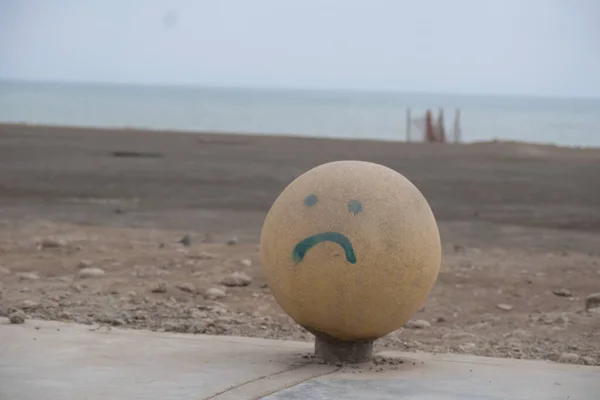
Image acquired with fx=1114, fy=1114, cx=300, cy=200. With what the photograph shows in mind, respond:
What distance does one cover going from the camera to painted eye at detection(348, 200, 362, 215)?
6820 mm

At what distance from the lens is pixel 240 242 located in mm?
14305

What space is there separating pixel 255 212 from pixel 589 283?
7532 mm

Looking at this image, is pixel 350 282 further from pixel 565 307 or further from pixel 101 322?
pixel 565 307

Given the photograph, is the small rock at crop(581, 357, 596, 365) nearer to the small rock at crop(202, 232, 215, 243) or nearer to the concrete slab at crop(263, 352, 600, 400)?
the concrete slab at crop(263, 352, 600, 400)

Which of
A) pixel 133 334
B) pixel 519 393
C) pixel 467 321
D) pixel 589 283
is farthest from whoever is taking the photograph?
pixel 589 283

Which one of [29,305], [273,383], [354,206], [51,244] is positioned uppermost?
[354,206]

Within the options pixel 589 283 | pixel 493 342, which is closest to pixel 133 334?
pixel 493 342

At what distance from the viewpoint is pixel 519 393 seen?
6.33 meters

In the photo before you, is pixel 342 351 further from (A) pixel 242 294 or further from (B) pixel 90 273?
(B) pixel 90 273

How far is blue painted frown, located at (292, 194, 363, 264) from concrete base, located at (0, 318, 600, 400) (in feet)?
2.34

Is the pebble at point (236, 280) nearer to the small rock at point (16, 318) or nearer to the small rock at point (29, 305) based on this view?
the small rock at point (29, 305)

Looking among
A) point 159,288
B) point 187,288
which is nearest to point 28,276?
point 159,288

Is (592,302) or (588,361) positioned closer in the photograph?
(588,361)

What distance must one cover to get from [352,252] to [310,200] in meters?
0.45
